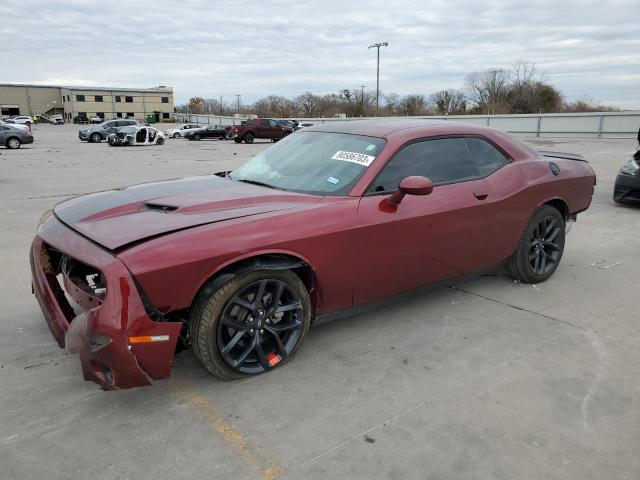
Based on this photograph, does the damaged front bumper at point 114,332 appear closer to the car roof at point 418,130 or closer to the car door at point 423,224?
the car door at point 423,224

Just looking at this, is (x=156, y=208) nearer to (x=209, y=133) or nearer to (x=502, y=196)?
(x=502, y=196)

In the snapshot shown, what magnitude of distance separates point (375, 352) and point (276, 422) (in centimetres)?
99

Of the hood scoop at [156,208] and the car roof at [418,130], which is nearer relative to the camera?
the hood scoop at [156,208]

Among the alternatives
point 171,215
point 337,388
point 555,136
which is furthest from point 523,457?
point 555,136

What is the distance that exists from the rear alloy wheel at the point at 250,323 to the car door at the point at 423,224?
0.51m

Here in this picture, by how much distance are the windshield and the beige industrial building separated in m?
103

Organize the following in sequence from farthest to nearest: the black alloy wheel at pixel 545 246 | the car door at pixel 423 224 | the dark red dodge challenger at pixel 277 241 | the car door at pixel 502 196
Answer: the black alloy wheel at pixel 545 246 < the car door at pixel 502 196 < the car door at pixel 423 224 < the dark red dodge challenger at pixel 277 241

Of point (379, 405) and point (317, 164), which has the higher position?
point (317, 164)

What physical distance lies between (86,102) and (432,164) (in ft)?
368

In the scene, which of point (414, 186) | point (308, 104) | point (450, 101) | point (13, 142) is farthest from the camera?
point (308, 104)

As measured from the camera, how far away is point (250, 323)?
2.90m

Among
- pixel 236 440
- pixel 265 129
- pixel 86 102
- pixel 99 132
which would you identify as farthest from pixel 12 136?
pixel 86 102

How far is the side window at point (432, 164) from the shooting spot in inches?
137

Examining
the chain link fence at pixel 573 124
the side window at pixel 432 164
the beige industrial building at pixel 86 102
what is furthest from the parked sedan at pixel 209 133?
the beige industrial building at pixel 86 102
